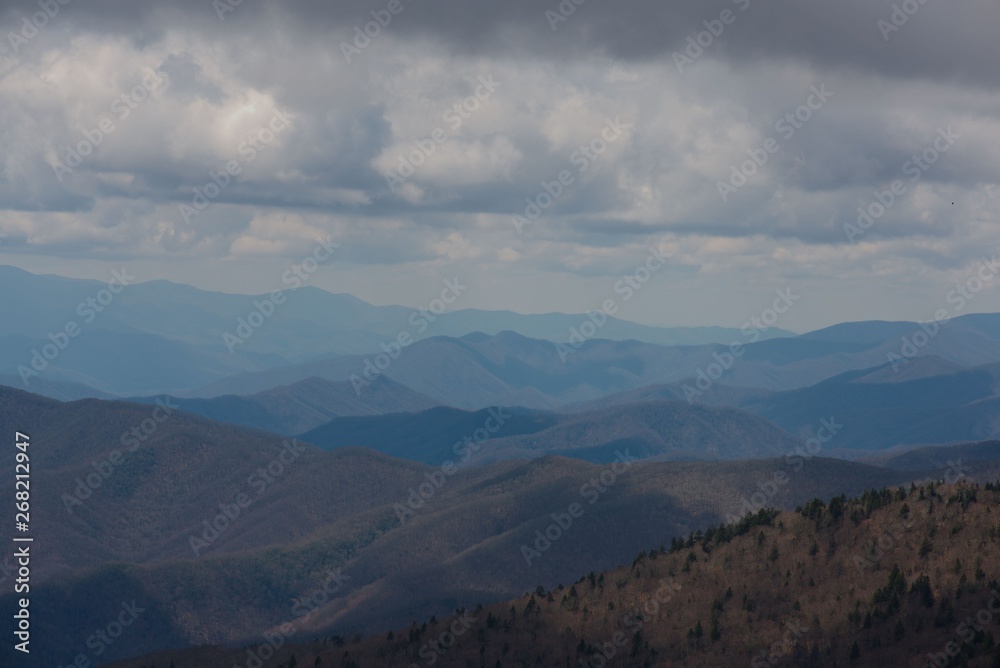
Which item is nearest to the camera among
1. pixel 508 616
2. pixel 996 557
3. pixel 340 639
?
pixel 996 557

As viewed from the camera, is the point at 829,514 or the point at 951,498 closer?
the point at 951,498

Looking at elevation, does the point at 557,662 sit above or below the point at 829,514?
below

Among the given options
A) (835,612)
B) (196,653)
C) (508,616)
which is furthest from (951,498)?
(196,653)

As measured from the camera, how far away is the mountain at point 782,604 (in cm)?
7781

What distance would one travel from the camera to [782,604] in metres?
91.9

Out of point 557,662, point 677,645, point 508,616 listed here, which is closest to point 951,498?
point 677,645

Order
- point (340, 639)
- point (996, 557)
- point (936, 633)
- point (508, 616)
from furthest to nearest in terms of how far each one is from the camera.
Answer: point (340, 639)
point (508, 616)
point (996, 557)
point (936, 633)

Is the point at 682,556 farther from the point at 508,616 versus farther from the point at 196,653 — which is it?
the point at 196,653

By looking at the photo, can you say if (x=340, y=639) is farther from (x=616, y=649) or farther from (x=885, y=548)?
(x=885, y=548)

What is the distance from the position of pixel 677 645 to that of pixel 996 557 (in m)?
27.2

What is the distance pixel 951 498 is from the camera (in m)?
93.8

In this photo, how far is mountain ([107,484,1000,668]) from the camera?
3063 inches

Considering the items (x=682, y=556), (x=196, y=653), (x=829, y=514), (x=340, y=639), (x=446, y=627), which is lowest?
(x=196, y=653)

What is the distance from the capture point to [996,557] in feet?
270
